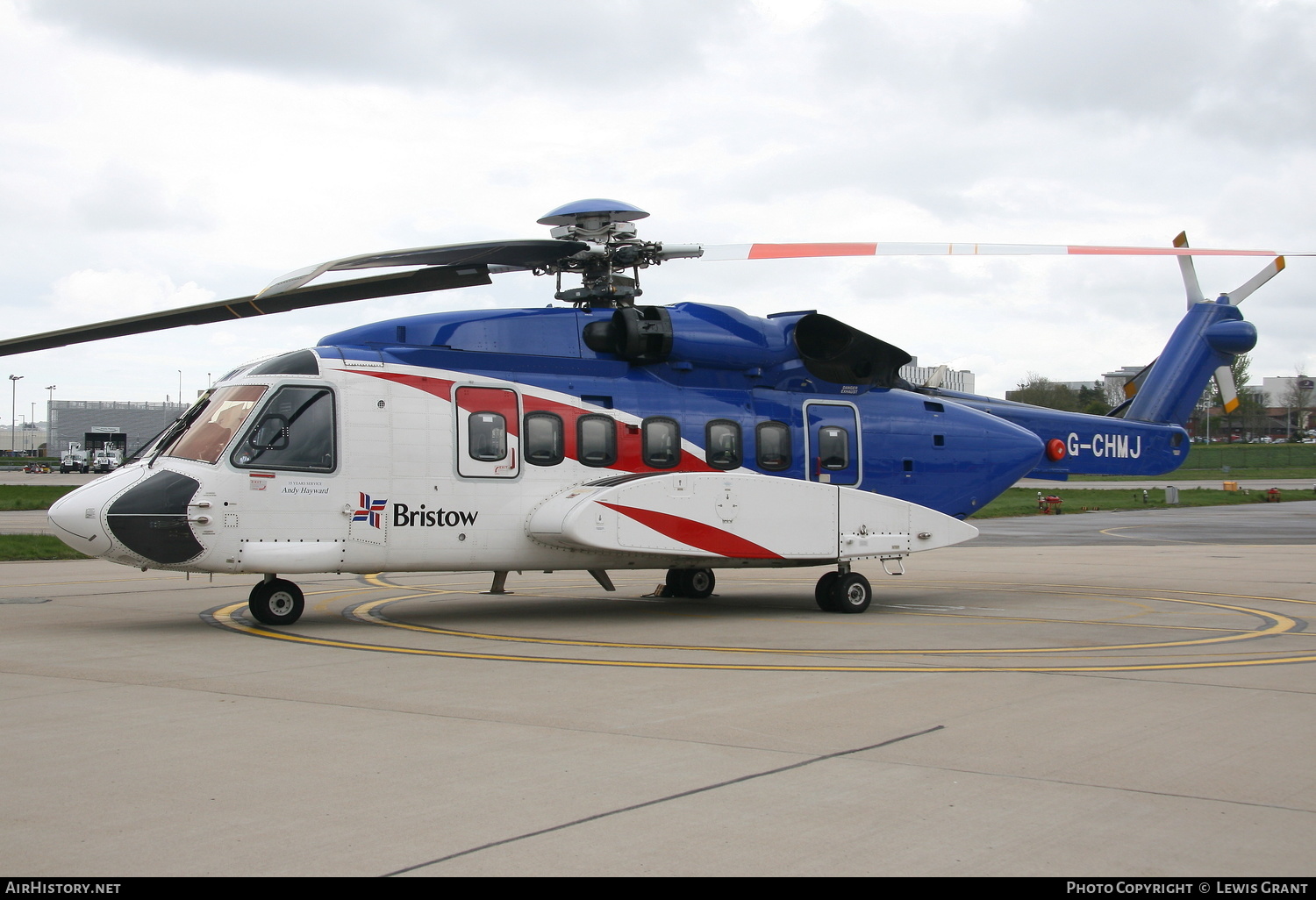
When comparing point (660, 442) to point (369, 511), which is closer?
point (369, 511)

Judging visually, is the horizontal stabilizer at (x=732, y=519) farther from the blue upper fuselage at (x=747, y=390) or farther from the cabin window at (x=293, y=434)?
the cabin window at (x=293, y=434)

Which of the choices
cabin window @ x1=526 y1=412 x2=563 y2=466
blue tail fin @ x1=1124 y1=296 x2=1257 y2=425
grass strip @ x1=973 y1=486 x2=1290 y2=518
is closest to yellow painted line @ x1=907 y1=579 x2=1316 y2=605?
blue tail fin @ x1=1124 y1=296 x2=1257 y2=425

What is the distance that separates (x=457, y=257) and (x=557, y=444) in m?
2.87

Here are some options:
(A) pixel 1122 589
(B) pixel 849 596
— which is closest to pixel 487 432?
(B) pixel 849 596

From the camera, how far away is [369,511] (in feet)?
40.0

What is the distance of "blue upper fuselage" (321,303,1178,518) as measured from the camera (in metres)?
13.3

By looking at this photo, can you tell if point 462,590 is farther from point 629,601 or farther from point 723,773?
point 723,773

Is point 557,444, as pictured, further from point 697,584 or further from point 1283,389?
point 1283,389

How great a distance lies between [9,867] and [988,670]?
285 inches

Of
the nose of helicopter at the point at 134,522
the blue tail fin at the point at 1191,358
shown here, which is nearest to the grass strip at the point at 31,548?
the nose of helicopter at the point at 134,522

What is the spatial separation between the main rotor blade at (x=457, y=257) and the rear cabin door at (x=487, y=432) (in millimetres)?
1586

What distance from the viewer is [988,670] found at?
30.5 feet

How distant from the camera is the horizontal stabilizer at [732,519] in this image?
1263 cm

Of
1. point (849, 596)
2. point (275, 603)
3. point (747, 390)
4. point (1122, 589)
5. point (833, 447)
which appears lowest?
point (1122, 589)
